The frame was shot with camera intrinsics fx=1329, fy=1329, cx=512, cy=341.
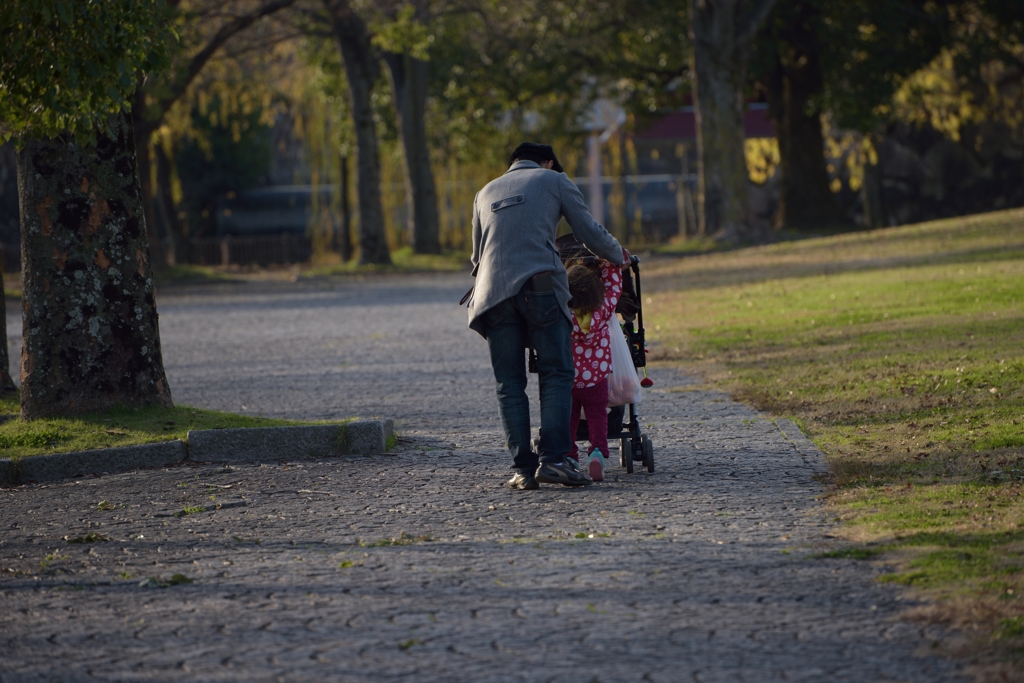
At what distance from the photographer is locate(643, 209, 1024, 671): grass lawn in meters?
4.91

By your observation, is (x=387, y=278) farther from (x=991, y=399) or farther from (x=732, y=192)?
(x=991, y=399)

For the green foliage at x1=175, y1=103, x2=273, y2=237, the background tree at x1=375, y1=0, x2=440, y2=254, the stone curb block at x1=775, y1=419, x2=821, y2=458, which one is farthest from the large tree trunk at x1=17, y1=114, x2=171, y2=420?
the green foliage at x1=175, y1=103, x2=273, y2=237

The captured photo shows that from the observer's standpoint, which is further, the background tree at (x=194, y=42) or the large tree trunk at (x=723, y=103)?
the large tree trunk at (x=723, y=103)

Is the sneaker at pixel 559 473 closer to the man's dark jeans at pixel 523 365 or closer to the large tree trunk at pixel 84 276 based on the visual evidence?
the man's dark jeans at pixel 523 365

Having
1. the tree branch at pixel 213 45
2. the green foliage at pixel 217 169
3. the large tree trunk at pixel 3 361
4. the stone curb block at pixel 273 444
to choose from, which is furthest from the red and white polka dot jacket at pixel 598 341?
the green foliage at pixel 217 169

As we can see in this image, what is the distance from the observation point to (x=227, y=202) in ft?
161

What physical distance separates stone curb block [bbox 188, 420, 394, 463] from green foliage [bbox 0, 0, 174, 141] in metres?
1.96

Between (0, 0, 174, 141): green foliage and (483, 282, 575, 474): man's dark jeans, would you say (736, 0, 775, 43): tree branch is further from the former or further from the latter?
(483, 282, 575, 474): man's dark jeans

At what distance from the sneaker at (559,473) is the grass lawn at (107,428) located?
2.21m

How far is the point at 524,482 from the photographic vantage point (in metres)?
6.69

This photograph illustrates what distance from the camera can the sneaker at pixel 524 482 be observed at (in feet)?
21.9

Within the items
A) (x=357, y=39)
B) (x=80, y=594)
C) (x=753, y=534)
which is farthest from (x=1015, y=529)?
(x=357, y=39)

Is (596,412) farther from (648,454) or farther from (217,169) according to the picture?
(217,169)

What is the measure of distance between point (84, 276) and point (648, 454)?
3862 millimetres
